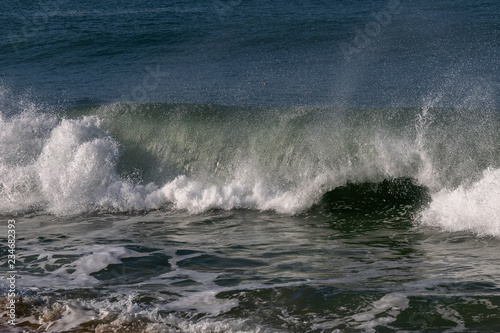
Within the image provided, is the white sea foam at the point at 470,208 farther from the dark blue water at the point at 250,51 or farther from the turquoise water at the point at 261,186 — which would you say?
the dark blue water at the point at 250,51

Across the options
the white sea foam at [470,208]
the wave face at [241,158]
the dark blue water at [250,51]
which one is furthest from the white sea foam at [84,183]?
the dark blue water at [250,51]

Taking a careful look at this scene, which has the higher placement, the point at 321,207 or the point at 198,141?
the point at 198,141

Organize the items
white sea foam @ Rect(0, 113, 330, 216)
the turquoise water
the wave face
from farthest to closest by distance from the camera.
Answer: white sea foam @ Rect(0, 113, 330, 216), the wave face, the turquoise water

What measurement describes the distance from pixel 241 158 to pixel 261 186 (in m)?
1.11

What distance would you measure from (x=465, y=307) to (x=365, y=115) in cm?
649

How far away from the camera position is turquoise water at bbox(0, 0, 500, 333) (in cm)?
614

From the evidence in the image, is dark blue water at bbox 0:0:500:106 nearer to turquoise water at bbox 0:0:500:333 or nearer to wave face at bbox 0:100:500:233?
turquoise water at bbox 0:0:500:333

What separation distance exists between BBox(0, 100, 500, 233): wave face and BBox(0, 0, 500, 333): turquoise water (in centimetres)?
4

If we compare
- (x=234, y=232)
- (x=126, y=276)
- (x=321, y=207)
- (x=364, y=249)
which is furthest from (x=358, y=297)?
(x=321, y=207)

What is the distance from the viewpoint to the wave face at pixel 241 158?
33.3 ft

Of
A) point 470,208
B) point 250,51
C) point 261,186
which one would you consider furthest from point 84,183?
point 250,51

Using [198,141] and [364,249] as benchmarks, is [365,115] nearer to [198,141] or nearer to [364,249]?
[198,141]

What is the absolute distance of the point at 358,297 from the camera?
605 cm

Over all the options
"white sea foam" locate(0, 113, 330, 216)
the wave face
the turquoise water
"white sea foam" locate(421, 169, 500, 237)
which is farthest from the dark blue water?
"white sea foam" locate(421, 169, 500, 237)
